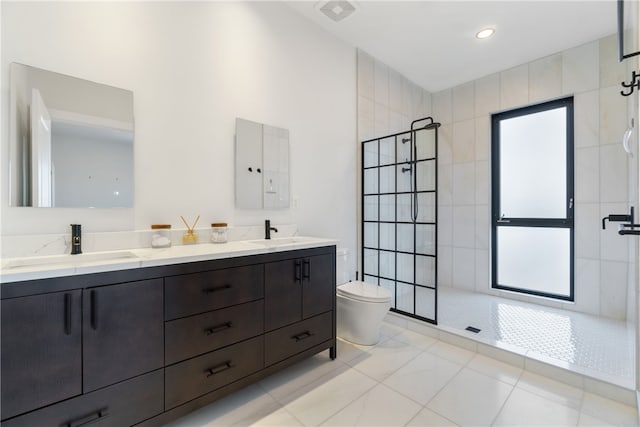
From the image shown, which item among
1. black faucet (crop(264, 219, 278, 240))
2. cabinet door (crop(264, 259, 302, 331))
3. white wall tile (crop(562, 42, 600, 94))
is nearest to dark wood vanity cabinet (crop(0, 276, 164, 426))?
cabinet door (crop(264, 259, 302, 331))

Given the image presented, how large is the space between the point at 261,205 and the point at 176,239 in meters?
0.66

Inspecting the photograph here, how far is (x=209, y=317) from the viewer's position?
4.57 feet

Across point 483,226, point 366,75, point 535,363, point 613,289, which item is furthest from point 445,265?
point 366,75

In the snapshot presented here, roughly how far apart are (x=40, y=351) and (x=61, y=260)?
487 millimetres

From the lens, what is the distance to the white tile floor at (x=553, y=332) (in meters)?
1.82

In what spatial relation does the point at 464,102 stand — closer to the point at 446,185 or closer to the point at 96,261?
the point at 446,185

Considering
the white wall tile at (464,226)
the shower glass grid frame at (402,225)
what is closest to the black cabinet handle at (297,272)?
the shower glass grid frame at (402,225)

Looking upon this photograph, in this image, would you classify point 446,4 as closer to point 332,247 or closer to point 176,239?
point 332,247

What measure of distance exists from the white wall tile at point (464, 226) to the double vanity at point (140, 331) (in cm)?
264

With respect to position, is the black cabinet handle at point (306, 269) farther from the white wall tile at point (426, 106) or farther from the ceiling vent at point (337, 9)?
the white wall tile at point (426, 106)

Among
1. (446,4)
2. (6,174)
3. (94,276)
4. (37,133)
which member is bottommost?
(94,276)

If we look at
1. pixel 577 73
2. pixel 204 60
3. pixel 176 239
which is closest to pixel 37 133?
pixel 176 239

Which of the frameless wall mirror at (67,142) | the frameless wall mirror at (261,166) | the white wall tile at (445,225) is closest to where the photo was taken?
the frameless wall mirror at (67,142)

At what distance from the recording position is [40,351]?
1.00 m
